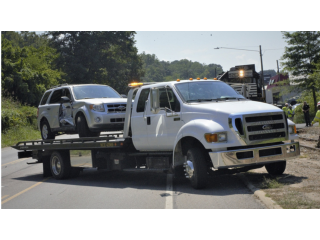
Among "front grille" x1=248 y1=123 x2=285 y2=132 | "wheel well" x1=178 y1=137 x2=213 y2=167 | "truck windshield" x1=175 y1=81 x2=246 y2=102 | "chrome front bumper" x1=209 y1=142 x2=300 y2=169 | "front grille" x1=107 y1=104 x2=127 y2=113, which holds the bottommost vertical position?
"chrome front bumper" x1=209 y1=142 x2=300 y2=169

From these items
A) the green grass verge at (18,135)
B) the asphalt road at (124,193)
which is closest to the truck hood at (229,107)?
the asphalt road at (124,193)

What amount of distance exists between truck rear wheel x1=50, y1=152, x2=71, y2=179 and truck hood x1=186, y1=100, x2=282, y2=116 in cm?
498

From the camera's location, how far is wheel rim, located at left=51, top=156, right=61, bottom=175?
1237cm

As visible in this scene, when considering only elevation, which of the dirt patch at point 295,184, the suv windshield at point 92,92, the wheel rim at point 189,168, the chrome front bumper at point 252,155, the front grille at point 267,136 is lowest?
the dirt patch at point 295,184

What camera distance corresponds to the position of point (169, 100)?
364 inches

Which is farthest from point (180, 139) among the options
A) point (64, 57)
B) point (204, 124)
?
point (64, 57)

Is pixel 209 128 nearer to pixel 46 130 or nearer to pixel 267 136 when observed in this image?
pixel 267 136

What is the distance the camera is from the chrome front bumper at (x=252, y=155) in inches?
305

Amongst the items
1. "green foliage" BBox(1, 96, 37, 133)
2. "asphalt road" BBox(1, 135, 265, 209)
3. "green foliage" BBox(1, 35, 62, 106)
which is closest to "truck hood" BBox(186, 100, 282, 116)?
"asphalt road" BBox(1, 135, 265, 209)

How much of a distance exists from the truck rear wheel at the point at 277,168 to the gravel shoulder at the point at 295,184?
4.8 inches

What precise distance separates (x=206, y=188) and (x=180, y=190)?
55 cm

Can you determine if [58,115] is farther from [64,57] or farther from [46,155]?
[64,57]

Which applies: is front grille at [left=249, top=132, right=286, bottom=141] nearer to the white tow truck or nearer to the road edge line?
the white tow truck

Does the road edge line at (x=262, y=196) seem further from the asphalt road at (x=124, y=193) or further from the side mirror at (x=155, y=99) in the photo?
the side mirror at (x=155, y=99)
